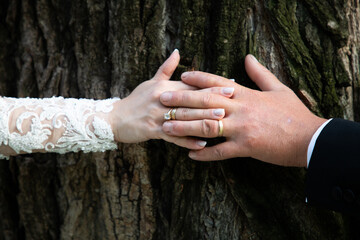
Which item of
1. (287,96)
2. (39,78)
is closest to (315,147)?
(287,96)

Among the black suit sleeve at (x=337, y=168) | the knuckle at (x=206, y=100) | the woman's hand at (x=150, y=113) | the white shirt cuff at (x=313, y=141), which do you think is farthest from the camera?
the woman's hand at (x=150, y=113)

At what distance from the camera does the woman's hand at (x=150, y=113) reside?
1795 mm

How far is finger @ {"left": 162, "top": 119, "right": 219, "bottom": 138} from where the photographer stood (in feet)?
5.50

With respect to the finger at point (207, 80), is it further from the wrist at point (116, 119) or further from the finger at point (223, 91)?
the wrist at point (116, 119)

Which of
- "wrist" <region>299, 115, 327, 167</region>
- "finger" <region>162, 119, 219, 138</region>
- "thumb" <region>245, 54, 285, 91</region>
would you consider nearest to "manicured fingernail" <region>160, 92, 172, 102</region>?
"finger" <region>162, 119, 219, 138</region>

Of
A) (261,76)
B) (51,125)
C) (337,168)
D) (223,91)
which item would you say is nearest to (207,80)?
(223,91)

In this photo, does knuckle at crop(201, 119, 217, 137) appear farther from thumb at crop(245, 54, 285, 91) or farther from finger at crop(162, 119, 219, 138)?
thumb at crop(245, 54, 285, 91)

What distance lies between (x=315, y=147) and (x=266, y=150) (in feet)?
0.81

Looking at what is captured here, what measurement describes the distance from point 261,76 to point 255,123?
31 centimetres

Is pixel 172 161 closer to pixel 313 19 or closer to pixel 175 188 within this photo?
pixel 175 188

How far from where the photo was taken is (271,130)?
1667 mm

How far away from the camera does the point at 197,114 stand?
1.71 metres

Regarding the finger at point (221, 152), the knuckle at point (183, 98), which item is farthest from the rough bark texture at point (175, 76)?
the knuckle at point (183, 98)

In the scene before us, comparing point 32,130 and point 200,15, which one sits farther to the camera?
point 200,15
